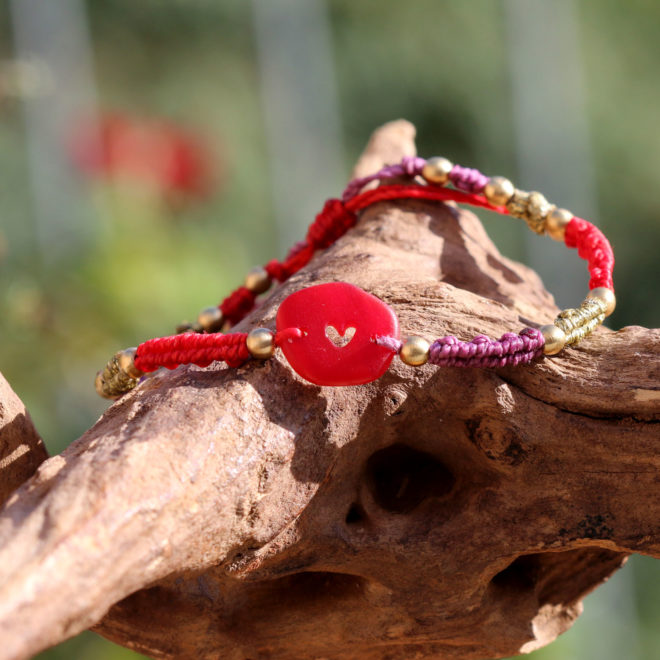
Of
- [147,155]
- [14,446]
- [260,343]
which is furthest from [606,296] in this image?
[147,155]

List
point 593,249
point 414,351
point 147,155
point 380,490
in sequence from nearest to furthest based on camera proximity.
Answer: point 414,351, point 380,490, point 593,249, point 147,155

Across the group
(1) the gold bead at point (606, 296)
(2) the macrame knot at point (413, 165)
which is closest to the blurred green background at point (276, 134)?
(2) the macrame knot at point (413, 165)

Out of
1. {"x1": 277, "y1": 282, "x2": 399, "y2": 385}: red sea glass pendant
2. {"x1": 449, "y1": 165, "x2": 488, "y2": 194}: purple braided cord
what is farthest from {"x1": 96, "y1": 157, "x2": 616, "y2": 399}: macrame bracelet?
{"x1": 449, "y1": 165, "x2": 488, "y2": 194}: purple braided cord

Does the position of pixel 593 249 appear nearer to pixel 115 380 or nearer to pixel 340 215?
pixel 340 215

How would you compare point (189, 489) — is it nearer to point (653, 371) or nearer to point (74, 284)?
point (653, 371)

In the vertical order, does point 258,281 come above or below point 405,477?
above

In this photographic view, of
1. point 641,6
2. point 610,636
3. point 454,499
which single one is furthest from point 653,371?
point 641,6

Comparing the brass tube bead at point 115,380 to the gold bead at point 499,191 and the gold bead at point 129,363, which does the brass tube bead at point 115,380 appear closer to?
the gold bead at point 129,363
